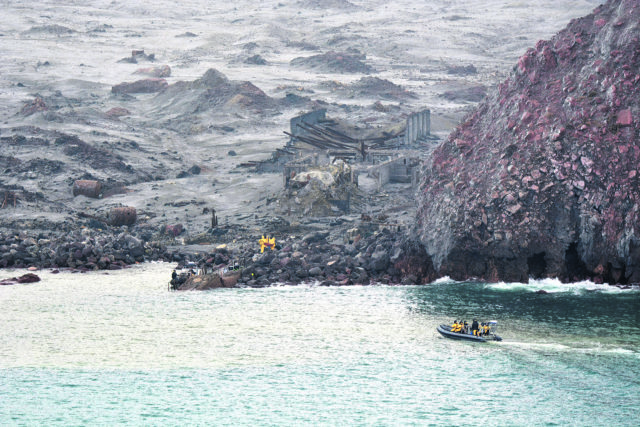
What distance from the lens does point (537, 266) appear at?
51312 mm

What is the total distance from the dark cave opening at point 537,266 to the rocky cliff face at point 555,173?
6cm

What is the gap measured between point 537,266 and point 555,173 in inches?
206

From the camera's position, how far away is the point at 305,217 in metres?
65.8

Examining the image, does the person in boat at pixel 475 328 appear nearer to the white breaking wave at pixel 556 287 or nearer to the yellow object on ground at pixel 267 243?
the white breaking wave at pixel 556 287

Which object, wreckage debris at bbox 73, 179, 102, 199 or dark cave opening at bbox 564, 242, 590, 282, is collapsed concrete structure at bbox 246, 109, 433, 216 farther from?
dark cave opening at bbox 564, 242, 590, 282

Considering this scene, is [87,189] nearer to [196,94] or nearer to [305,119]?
[305,119]

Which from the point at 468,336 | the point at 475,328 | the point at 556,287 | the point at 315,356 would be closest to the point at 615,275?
the point at 556,287

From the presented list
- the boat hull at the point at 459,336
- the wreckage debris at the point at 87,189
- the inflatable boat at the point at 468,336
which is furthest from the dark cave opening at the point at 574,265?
the wreckage debris at the point at 87,189

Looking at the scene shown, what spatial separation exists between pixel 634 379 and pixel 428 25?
144329 mm

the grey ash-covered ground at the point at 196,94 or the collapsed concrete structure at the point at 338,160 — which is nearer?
the collapsed concrete structure at the point at 338,160

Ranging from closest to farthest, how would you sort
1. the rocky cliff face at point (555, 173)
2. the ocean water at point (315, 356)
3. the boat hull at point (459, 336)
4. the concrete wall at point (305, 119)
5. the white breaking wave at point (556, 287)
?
the ocean water at point (315, 356)
the boat hull at point (459, 336)
the white breaking wave at point (556, 287)
the rocky cliff face at point (555, 173)
the concrete wall at point (305, 119)

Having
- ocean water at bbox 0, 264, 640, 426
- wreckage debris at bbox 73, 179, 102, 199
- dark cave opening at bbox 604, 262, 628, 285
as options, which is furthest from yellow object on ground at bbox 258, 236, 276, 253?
wreckage debris at bbox 73, 179, 102, 199

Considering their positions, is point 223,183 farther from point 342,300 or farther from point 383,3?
point 383,3

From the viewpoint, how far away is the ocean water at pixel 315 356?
34438mm
